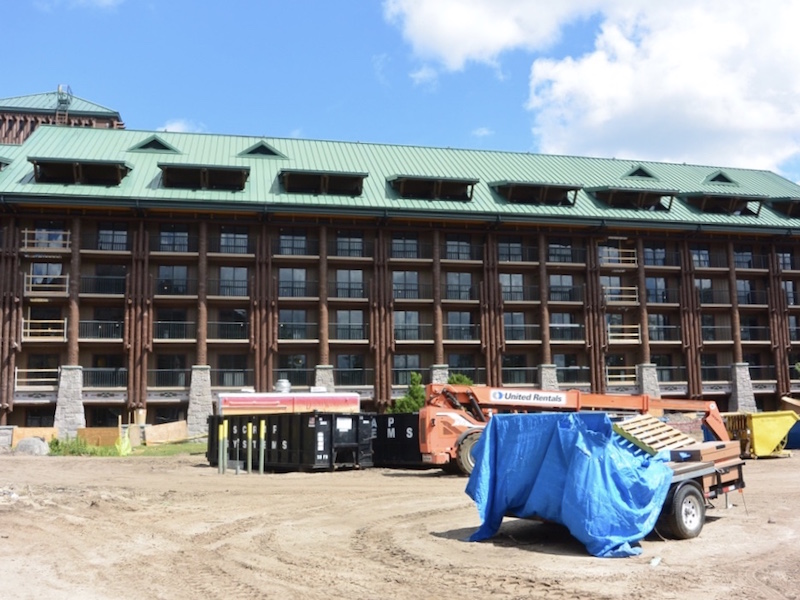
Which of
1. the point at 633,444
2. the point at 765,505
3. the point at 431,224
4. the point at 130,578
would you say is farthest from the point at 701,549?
the point at 431,224

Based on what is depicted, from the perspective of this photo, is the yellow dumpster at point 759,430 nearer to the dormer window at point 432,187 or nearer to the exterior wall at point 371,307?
the exterior wall at point 371,307

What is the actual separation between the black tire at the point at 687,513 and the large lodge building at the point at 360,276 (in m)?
36.8

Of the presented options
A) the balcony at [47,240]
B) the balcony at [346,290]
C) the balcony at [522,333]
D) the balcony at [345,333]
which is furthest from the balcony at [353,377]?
the balcony at [47,240]

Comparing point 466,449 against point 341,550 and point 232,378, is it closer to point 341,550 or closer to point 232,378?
point 341,550

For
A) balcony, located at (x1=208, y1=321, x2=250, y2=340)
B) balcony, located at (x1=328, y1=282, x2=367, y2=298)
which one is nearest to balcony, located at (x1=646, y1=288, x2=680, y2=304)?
balcony, located at (x1=328, y1=282, x2=367, y2=298)

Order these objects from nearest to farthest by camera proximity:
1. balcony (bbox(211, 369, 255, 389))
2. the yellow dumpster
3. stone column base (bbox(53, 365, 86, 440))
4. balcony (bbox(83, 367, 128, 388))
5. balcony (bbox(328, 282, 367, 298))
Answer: the yellow dumpster, stone column base (bbox(53, 365, 86, 440)), balcony (bbox(83, 367, 128, 388)), balcony (bbox(211, 369, 255, 389)), balcony (bbox(328, 282, 367, 298))

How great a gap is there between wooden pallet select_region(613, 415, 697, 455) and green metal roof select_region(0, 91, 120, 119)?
73466 mm

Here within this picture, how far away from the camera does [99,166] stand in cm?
4881

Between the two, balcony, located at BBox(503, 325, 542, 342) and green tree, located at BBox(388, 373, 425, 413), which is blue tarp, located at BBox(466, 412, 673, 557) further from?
balcony, located at BBox(503, 325, 542, 342)

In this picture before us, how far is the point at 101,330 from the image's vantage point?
47.9 meters

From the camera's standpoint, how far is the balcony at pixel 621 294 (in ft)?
181

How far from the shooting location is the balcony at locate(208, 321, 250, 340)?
49.1 metres

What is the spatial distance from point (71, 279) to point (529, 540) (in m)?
40.4

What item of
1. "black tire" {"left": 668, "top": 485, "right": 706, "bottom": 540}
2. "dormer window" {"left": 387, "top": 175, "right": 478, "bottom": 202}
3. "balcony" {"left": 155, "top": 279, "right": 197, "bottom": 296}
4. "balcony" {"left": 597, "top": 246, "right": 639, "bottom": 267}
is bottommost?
"black tire" {"left": 668, "top": 485, "right": 706, "bottom": 540}
